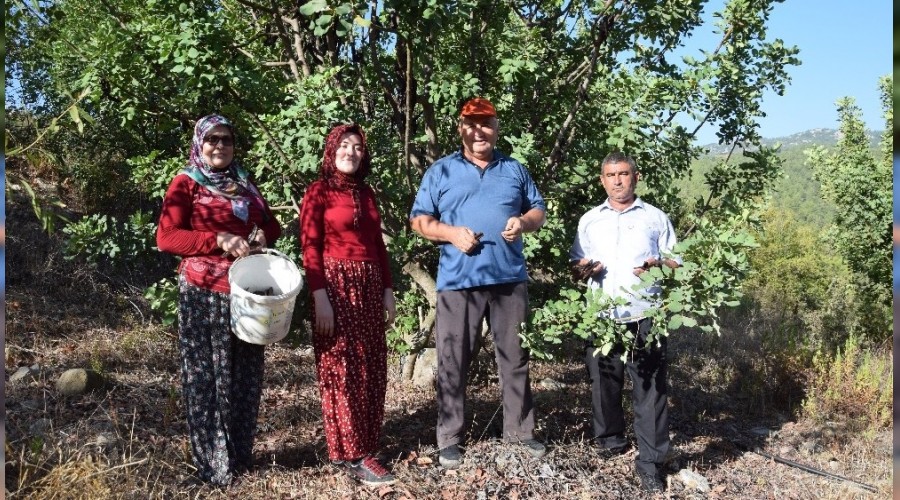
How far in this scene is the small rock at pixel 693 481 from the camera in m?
4.07

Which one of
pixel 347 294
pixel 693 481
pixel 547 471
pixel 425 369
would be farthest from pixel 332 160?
pixel 425 369

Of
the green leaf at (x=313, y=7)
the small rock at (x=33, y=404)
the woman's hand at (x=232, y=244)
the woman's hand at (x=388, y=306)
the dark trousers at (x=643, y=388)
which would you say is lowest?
the small rock at (x=33, y=404)

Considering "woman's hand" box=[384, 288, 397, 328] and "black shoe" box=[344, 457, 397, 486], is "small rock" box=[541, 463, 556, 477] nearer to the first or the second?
"black shoe" box=[344, 457, 397, 486]

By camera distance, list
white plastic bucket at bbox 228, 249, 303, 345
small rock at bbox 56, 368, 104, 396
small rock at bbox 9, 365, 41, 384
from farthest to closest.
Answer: small rock at bbox 9, 365, 41, 384, small rock at bbox 56, 368, 104, 396, white plastic bucket at bbox 228, 249, 303, 345

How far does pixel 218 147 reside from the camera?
10.7 feet

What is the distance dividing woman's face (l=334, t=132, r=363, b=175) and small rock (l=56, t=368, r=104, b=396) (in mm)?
3244

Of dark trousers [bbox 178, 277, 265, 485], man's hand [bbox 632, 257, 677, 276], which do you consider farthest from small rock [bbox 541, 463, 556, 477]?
dark trousers [bbox 178, 277, 265, 485]

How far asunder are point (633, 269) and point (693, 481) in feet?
4.48

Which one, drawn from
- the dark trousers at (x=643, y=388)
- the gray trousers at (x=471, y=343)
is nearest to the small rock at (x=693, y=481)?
the dark trousers at (x=643, y=388)

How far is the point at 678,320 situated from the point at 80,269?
7802mm

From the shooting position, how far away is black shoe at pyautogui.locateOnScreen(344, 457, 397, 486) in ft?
11.6

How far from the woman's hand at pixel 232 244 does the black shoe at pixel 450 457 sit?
1.48 metres

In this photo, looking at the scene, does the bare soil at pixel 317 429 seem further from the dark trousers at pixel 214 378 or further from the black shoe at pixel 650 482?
the dark trousers at pixel 214 378

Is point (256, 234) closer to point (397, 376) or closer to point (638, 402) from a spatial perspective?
point (638, 402)
